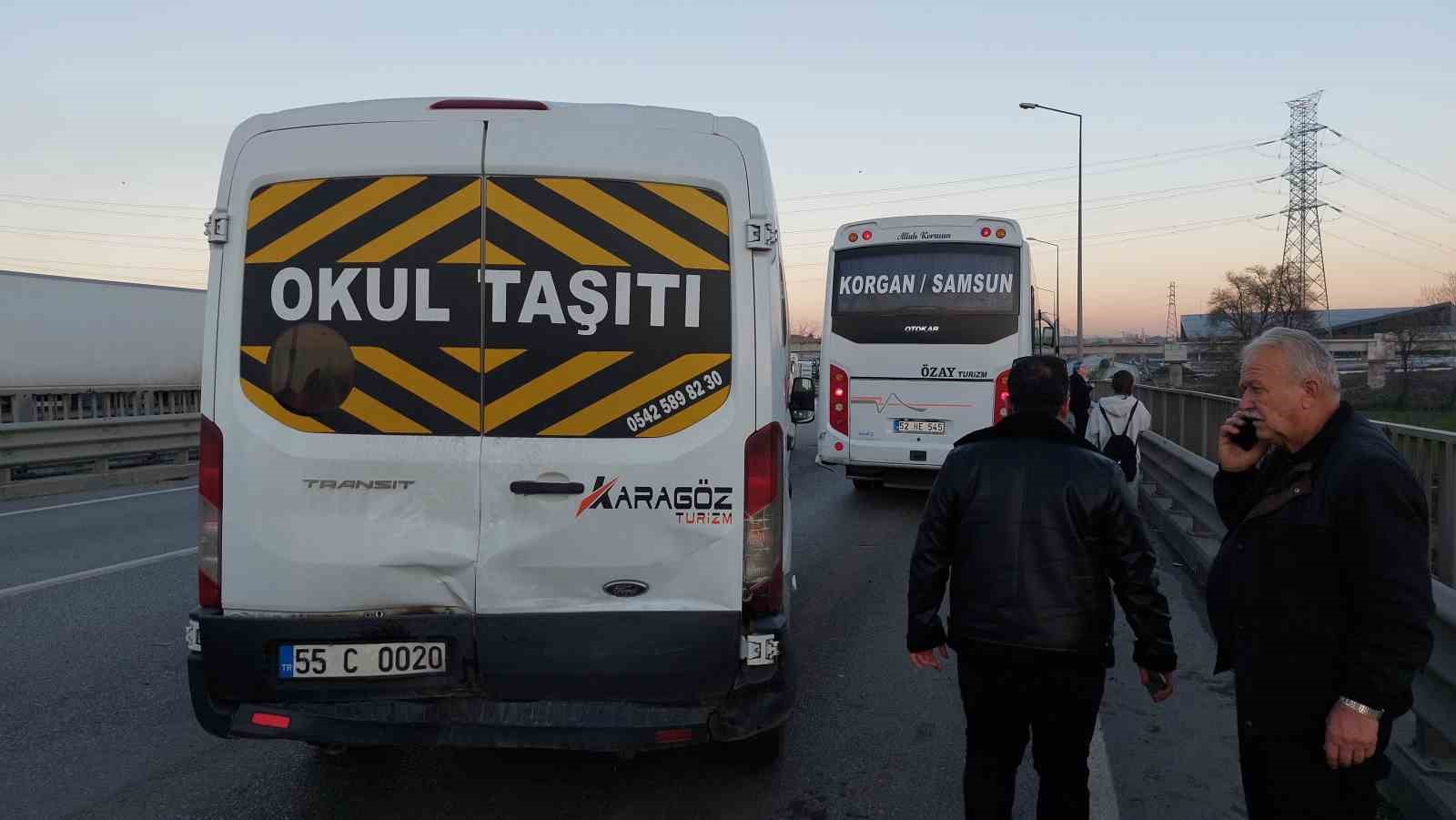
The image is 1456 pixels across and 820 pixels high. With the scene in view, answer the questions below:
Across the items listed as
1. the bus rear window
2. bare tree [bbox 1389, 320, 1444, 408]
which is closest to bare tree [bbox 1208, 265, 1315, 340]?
bare tree [bbox 1389, 320, 1444, 408]

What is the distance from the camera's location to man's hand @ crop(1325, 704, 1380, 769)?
247 cm

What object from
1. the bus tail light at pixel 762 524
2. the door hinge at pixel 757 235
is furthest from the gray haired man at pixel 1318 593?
the door hinge at pixel 757 235

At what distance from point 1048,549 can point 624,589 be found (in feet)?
4.55

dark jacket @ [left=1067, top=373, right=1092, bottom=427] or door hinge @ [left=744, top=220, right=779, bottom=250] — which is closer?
door hinge @ [left=744, top=220, right=779, bottom=250]

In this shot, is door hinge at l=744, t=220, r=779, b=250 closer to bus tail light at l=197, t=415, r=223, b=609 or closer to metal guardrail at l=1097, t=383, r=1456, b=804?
bus tail light at l=197, t=415, r=223, b=609

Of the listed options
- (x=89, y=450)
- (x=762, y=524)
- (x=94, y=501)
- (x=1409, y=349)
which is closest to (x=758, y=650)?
(x=762, y=524)

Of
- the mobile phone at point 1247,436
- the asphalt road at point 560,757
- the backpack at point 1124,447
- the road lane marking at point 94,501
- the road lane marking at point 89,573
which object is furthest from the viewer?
the road lane marking at point 94,501

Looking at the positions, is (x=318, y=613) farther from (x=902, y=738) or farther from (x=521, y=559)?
(x=902, y=738)

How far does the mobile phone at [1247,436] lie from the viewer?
2865mm

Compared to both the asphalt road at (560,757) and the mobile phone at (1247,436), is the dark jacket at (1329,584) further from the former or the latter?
the asphalt road at (560,757)

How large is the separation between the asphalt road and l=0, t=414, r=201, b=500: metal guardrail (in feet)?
22.1

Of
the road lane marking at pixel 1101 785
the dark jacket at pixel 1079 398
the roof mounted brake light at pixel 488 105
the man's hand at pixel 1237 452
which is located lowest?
the road lane marking at pixel 1101 785

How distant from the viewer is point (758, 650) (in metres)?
3.67

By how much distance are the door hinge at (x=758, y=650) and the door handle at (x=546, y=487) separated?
765mm
